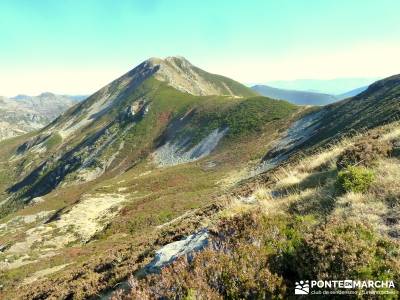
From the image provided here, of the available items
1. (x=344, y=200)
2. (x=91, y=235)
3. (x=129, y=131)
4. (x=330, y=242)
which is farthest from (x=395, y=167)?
(x=129, y=131)

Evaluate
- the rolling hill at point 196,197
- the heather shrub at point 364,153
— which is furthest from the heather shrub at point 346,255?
the heather shrub at point 364,153

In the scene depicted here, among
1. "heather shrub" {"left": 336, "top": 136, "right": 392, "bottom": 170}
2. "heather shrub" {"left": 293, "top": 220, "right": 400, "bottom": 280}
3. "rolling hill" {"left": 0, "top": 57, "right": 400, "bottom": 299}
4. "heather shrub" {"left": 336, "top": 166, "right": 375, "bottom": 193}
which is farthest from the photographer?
"heather shrub" {"left": 336, "top": 136, "right": 392, "bottom": 170}

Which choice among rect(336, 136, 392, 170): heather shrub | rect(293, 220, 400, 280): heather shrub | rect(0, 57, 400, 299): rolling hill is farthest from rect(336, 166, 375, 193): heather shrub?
rect(293, 220, 400, 280): heather shrub

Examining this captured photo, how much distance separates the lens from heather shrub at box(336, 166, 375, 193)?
33.6ft

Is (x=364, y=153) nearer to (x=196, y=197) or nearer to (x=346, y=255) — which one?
(x=346, y=255)

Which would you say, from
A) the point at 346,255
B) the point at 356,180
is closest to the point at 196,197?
the point at 356,180

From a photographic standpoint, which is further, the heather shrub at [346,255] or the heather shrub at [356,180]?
the heather shrub at [356,180]

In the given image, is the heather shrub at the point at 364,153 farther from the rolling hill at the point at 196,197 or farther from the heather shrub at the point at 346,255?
the heather shrub at the point at 346,255

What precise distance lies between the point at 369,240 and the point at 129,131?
11807 centimetres

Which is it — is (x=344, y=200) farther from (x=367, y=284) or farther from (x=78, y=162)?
(x=78, y=162)

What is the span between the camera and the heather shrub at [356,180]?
1025cm

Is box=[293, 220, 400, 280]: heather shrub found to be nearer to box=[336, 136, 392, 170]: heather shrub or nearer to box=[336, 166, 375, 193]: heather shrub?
box=[336, 166, 375, 193]: heather shrub

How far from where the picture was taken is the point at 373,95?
66.4 meters

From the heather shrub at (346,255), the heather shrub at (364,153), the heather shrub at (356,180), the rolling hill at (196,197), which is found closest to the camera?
the heather shrub at (346,255)
